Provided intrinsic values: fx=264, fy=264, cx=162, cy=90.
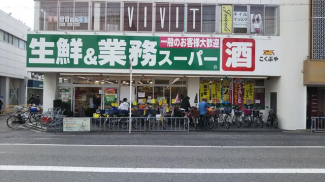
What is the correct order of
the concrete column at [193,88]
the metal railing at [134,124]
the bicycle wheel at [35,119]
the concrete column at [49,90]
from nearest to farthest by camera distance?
the metal railing at [134,124]
the bicycle wheel at [35,119]
the concrete column at [49,90]
the concrete column at [193,88]

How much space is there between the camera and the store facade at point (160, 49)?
15938 mm

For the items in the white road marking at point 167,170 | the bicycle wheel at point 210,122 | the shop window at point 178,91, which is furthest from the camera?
the shop window at point 178,91

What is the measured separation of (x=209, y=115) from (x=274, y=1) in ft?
27.3

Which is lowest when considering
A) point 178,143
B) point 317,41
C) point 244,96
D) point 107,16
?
point 178,143

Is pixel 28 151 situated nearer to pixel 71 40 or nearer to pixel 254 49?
pixel 71 40

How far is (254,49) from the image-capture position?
16250mm

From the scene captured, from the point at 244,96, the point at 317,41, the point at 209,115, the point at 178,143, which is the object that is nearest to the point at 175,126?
the point at 209,115

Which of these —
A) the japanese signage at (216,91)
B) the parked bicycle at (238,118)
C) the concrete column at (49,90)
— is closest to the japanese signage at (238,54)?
the japanese signage at (216,91)

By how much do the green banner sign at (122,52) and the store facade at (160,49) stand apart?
0.20 ft

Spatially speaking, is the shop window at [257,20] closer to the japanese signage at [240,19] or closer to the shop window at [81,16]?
the japanese signage at [240,19]

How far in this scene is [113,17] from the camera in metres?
16.6

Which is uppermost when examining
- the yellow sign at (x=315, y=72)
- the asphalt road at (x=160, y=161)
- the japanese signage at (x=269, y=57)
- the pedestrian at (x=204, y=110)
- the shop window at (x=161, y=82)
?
the japanese signage at (x=269, y=57)

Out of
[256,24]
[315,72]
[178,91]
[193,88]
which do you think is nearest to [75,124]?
[178,91]

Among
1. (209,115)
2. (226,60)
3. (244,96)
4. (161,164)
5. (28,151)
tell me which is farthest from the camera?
(244,96)
